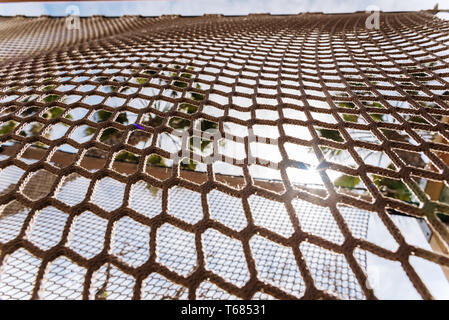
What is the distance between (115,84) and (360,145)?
1.51m

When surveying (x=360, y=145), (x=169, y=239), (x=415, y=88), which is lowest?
(x=169, y=239)

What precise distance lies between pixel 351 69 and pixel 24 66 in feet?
9.06

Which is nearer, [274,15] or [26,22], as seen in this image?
[274,15]

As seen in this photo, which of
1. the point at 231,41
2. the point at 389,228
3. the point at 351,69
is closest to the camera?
the point at 389,228

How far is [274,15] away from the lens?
16.5 feet

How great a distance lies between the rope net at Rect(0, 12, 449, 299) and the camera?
86 cm

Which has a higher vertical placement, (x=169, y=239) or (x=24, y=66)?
(x=24, y=66)

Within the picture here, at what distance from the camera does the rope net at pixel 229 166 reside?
2.82ft

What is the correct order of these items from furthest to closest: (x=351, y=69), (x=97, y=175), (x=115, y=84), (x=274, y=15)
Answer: (x=274, y=15)
(x=351, y=69)
(x=115, y=84)
(x=97, y=175)

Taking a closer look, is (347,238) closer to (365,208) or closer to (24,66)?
(365,208)

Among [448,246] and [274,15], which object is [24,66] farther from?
[274,15]

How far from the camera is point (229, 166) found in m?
1.37

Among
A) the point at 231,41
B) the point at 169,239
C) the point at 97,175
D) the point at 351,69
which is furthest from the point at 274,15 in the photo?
the point at 97,175
